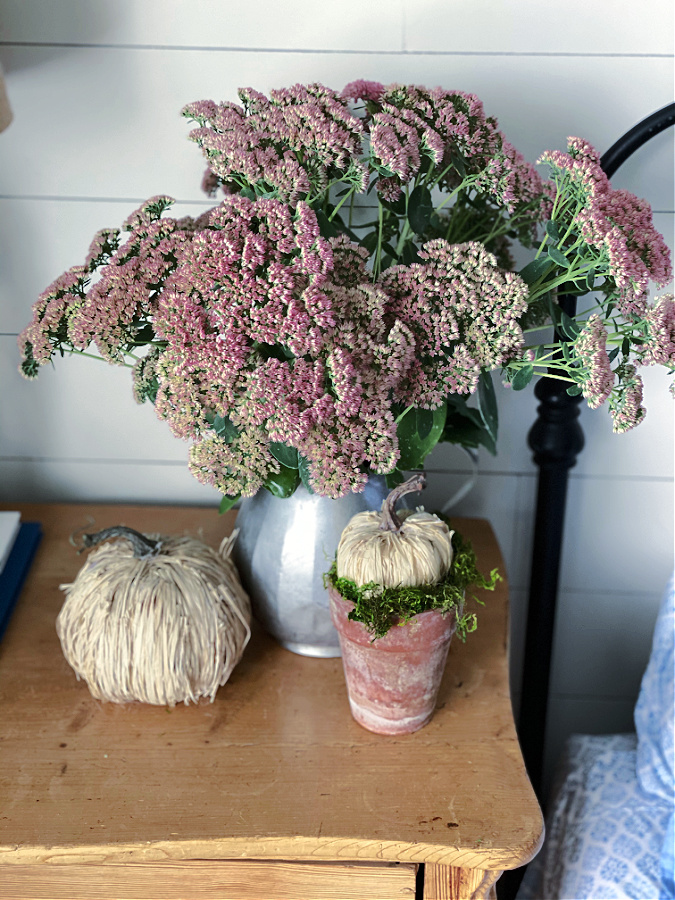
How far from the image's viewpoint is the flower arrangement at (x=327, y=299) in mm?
531

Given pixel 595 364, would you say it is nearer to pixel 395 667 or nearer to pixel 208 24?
pixel 395 667

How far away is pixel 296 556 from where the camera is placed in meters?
0.74

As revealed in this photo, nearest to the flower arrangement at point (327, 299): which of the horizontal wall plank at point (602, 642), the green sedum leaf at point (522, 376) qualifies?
the green sedum leaf at point (522, 376)

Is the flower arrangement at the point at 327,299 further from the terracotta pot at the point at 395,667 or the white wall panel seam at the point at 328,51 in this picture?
the white wall panel seam at the point at 328,51

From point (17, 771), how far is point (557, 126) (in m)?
0.89

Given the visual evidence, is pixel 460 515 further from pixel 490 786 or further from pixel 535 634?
pixel 490 786

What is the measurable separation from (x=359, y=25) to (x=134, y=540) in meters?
0.63

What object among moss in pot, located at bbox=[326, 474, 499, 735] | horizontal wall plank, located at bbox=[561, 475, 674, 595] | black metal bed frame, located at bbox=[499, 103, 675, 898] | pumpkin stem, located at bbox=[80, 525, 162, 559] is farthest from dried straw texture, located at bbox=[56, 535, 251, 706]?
horizontal wall plank, located at bbox=[561, 475, 674, 595]

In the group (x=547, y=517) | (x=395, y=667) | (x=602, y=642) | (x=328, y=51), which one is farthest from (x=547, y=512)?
(x=328, y=51)

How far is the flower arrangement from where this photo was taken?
→ 1.74ft

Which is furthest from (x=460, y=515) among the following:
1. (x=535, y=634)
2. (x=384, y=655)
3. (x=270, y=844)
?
(x=270, y=844)

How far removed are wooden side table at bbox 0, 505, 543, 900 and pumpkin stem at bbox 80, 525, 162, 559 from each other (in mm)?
153

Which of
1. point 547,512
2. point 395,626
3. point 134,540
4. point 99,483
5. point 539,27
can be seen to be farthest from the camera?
point 99,483

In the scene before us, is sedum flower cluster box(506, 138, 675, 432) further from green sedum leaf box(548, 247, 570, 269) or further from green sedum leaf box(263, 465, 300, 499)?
green sedum leaf box(263, 465, 300, 499)
